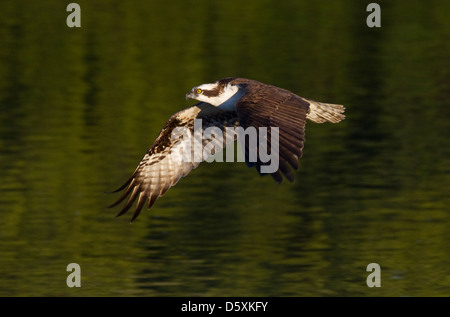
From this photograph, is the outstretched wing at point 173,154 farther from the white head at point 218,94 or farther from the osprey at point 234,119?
the white head at point 218,94

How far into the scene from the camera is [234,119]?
12.1 m

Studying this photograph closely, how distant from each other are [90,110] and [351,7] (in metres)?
12.5

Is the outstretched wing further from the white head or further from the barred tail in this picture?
the barred tail

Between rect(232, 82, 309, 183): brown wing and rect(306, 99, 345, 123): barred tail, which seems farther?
rect(306, 99, 345, 123): barred tail

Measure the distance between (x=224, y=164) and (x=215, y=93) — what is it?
573 centimetres

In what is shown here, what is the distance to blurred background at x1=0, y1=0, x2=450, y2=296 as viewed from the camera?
12.6m

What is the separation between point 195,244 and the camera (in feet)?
43.5

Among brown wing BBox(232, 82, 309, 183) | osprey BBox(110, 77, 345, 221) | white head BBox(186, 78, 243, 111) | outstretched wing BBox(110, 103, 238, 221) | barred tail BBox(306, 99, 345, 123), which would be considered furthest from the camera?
outstretched wing BBox(110, 103, 238, 221)

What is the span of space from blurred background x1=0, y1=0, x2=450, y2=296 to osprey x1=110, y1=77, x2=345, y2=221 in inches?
45.8

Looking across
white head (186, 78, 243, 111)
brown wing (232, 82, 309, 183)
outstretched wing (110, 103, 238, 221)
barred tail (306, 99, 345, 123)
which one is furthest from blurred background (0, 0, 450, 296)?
brown wing (232, 82, 309, 183)

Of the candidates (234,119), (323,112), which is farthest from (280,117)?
(234,119)

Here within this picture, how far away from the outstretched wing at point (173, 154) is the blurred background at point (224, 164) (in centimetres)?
105

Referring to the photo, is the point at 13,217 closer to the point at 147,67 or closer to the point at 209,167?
the point at 209,167

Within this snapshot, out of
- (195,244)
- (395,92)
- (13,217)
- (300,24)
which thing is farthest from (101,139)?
(300,24)
